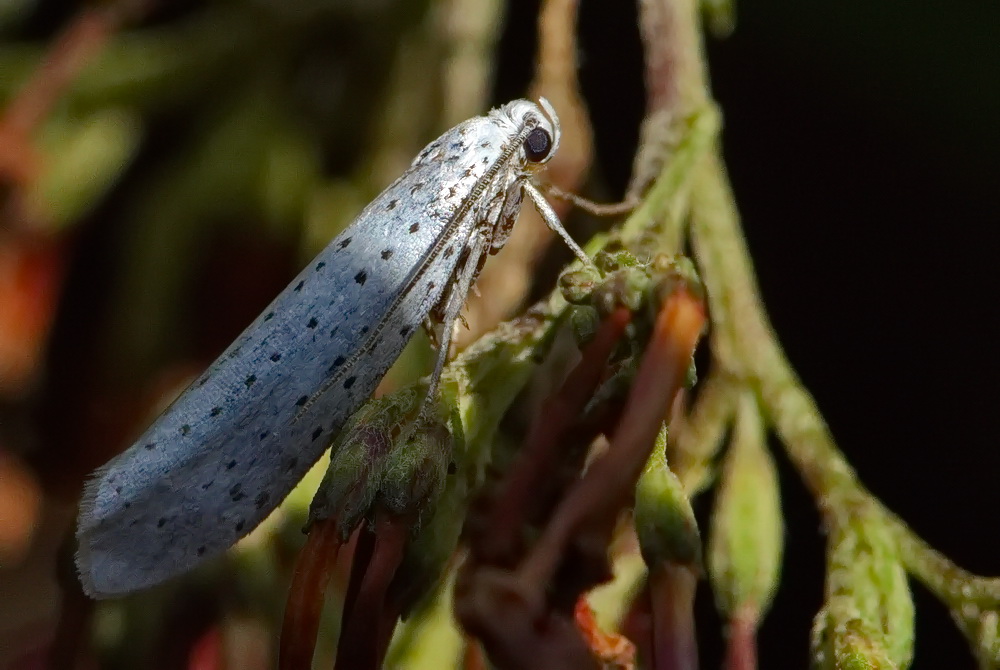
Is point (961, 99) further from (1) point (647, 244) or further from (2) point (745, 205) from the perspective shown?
(1) point (647, 244)

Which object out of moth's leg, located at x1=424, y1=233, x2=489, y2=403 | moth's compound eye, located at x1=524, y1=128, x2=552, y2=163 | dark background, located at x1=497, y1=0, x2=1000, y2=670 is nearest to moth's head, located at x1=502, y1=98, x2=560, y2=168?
moth's compound eye, located at x1=524, y1=128, x2=552, y2=163

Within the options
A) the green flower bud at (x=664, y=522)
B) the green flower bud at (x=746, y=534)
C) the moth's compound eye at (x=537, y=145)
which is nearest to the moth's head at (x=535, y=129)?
the moth's compound eye at (x=537, y=145)

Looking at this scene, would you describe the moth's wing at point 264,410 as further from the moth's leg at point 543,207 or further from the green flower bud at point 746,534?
the green flower bud at point 746,534

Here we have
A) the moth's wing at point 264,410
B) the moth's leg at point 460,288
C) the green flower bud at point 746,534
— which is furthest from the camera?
the moth's leg at point 460,288

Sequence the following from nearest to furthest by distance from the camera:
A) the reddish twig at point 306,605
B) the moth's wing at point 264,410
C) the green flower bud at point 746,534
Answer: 1. the reddish twig at point 306,605
2. the green flower bud at point 746,534
3. the moth's wing at point 264,410

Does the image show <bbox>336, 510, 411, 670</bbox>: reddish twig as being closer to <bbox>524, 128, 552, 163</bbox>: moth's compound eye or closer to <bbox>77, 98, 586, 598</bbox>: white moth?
<bbox>77, 98, 586, 598</bbox>: white moth

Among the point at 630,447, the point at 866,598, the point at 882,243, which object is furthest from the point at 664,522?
the point at 882,243

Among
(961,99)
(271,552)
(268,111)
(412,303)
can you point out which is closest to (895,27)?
(961,99)
